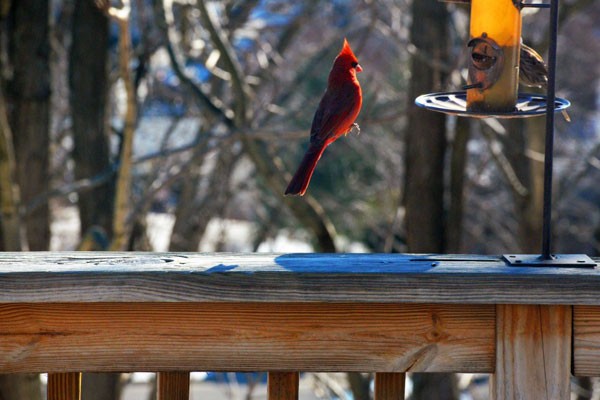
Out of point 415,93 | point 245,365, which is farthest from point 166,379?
point 415,93

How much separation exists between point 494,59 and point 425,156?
2.93m

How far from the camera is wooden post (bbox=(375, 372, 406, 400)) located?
1.74 metres

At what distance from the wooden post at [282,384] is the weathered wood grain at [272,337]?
0.09 feet

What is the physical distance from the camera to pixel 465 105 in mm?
2824

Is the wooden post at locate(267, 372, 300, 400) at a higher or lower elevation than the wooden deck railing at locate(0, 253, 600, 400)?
lower

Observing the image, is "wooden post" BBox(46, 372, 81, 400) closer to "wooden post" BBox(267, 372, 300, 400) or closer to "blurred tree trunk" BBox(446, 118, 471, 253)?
"wooden post" BBox(267, 372, 300, 400)

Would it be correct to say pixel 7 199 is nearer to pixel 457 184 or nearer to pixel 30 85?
pixel 30 85

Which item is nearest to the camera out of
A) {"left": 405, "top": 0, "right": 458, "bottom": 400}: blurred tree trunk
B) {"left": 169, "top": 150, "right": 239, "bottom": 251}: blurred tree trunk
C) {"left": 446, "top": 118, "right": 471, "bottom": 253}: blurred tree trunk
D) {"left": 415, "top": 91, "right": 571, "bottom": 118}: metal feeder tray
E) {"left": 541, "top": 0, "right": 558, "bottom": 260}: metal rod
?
{"left": 541, "top": 0, "right": 558, "bottom": 260}: metal rod

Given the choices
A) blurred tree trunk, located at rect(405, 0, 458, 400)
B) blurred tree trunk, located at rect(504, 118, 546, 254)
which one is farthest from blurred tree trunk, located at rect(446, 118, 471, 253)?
blurred tree trunk, located at rect(504, 118, 546, 254)

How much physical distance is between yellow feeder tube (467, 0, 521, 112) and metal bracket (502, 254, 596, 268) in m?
0.93

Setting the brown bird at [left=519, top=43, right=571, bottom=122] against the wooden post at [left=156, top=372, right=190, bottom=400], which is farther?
the brown bird at [left=519, top=43, right=571, bottom=122]

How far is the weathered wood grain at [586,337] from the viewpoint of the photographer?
170cm

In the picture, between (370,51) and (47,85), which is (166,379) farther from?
(370,51)

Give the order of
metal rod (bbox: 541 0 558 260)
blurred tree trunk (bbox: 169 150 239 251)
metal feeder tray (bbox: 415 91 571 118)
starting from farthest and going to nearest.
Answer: blurred tree trunk (bbox: 169 150 239 251)
metal feeder tray (bbox: 415 91 571 118)
metal rod (bbox: 541 0 558 260)
